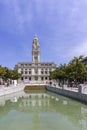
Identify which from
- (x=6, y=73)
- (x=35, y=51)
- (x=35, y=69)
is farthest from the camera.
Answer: (x=35, y=51)

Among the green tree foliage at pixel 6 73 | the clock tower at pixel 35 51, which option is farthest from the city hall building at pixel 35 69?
the green tree foliage at pixel 6 73

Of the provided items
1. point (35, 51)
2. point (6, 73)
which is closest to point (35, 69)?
point (35, 51)

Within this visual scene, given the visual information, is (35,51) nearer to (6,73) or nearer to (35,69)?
(35,69)

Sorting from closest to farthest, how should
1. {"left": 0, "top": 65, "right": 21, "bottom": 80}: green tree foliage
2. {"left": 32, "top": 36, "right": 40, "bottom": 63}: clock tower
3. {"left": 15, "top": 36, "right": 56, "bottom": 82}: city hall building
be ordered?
{"left": 0, "top": 65, "right": 21, "bottom": 80}: green tree foliage → {"left": 15, "top": 36, "right": 56, "bottom": 82}: city hall building → {"left": 32, "top": 36, "right": 40, "bottom": 63}: clock tower

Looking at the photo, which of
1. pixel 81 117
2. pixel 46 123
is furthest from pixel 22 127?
pixel 81 117

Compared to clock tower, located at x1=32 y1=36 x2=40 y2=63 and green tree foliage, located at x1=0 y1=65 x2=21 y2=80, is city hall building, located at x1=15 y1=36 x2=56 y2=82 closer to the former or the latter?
clock tower, located at x1=32 y1=36 x2=40 y2=63

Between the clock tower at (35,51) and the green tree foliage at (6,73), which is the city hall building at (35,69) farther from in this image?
the green tree foliage at (6,73)

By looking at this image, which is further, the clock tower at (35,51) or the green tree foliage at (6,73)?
the clock tower at (35,51)

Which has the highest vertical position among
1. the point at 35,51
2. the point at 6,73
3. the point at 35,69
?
the point at 35,51

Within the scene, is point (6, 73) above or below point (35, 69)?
below

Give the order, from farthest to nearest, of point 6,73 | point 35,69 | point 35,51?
1. point 35,51
2. point 35,69
3. point 6,73

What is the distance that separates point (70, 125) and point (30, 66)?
475 feet

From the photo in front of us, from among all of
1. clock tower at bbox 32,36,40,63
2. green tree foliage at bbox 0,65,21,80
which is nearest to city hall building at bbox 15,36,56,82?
clock tower at bbox 32,36,40,63

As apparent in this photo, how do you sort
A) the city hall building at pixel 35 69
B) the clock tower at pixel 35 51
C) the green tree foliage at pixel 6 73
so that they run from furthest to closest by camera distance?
1. the clock tower at pixel 35 51
2. the city hall building at pixel 35 69
3. the green tree foliage at pixel 6 73
